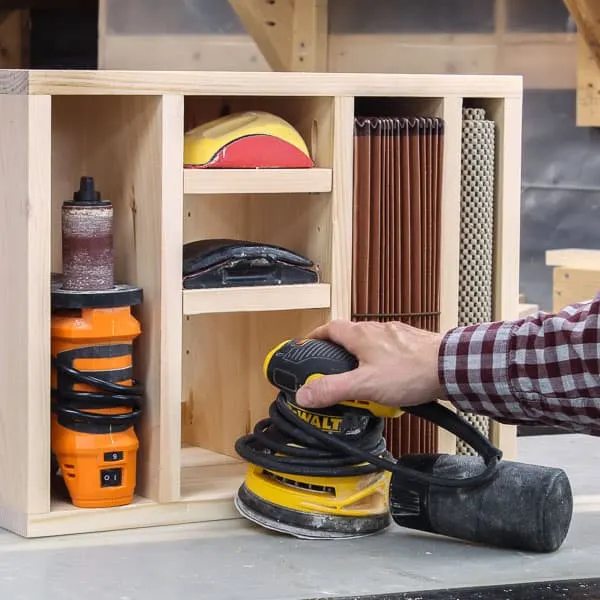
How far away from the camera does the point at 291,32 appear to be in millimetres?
4770

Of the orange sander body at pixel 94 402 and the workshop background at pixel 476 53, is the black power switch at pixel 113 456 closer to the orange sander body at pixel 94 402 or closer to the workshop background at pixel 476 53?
the orange sander body at pixel 94 402

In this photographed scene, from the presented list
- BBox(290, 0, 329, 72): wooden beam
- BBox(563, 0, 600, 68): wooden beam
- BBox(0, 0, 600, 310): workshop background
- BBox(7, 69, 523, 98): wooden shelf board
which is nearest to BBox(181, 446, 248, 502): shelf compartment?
BBox(7, 69, 523, 98): wooden shelf board

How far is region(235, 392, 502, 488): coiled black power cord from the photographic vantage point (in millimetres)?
1542

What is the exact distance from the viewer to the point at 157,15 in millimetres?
5020

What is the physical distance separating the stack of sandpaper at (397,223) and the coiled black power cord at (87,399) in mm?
345

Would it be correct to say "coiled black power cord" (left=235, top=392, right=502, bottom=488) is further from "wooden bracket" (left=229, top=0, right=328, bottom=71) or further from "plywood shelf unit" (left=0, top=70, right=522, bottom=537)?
"wooden bracket" (left=229, top=0, right=328, bottom=71)

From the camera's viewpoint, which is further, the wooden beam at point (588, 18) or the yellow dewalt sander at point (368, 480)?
the wooden beam at point (588, 18)

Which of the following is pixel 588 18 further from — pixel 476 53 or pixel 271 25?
pixel 271 25

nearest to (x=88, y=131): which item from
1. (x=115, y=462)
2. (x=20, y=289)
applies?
(x=20, y=289)

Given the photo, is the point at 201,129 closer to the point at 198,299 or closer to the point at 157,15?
the point at 198,299

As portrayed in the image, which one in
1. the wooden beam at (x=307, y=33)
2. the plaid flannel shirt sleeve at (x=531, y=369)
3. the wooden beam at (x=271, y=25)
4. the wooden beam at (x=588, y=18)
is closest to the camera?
the plaid flannel shirt sleeve at (x=531, y=369)

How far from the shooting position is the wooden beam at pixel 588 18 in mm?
4070

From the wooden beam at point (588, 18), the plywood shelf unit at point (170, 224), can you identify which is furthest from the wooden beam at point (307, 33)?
the plywood shelf unit at point (170, 224)

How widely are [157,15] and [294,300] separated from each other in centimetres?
355
